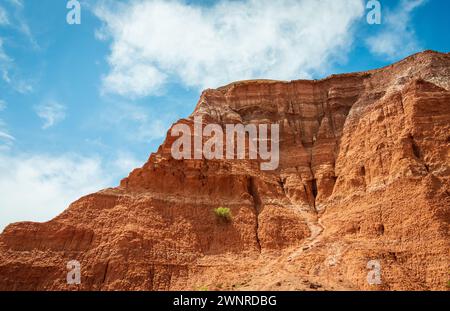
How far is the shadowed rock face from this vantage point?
36.2m

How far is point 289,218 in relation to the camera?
4584cm

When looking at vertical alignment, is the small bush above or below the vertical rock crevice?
below

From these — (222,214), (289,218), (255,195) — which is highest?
(255,195)

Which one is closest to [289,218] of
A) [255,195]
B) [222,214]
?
[255,195]

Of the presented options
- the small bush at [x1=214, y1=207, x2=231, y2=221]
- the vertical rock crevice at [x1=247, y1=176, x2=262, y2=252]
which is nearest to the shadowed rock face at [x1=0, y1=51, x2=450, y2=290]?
the vertical rock crevice at [x1=247, y1=176, x2=262, y2=252]

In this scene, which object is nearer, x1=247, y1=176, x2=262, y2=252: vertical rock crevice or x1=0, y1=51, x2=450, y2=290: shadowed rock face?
x1=0, y1=51, x2=450, y2=290: shadowed rock face

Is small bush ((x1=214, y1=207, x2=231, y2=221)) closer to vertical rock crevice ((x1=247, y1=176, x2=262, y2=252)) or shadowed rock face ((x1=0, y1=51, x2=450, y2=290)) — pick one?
shadowed rock face ((x1=0, y1=51, x2=450, y2=290))

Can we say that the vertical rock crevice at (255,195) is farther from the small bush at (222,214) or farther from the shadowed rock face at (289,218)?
the small bush at (222,214)

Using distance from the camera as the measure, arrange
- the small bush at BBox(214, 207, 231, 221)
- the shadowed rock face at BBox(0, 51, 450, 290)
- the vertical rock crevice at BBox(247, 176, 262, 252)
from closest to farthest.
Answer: the shadowed rock face at BBox(0, 51, 450, 290) → the small bush at BBox(214, 207, 231, 221) → the vertical rock crevice at BBox(247, 176, 262, 252)

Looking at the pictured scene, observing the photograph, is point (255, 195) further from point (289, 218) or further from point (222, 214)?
point (222, 214)

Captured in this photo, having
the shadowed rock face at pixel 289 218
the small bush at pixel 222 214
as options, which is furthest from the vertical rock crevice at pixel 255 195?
the small bush at pixel 222 214

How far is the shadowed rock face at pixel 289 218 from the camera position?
36219 millimetres

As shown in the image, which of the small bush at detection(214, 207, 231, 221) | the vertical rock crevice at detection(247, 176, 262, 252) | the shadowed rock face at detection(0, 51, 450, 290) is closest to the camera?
the shadowed rock face at detection(0, 51, 450, 290)
